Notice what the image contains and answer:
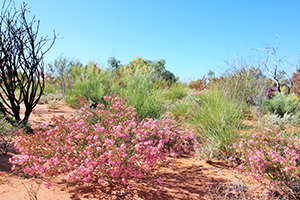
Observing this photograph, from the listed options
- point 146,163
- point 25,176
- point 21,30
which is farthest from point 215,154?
point 21,30

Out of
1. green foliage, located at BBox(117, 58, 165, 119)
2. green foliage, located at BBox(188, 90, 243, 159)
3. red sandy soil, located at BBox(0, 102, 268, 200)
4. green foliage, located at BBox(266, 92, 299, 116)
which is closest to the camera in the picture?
red sandy soil, located at BBox(0, 102, 268, 200)

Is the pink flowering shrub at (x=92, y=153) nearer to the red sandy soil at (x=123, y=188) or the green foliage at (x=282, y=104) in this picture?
the red sandy soil at (x=123, y=188)

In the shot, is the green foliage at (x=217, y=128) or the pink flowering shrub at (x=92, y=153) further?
the green foliage at (x=217, y=128)

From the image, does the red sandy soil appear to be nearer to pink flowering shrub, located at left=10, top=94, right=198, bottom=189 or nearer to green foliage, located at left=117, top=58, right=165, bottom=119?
pink flowering shrub, located at left=10, top=94, right=198, bottom=189

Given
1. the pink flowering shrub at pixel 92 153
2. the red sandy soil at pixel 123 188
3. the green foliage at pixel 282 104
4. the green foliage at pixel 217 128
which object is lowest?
the red sandy soil at pixel 123 188

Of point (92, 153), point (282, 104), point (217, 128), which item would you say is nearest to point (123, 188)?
point (92, 153)

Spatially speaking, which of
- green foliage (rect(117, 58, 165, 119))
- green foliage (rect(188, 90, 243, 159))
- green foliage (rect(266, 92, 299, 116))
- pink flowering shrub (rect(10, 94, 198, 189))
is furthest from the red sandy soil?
green foliage (rect(266, 92, 299, 116))

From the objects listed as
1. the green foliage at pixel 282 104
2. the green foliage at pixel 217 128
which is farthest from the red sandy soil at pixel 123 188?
the green foliage at pixel 282 104

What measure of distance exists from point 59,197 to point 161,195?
1208 millimetres

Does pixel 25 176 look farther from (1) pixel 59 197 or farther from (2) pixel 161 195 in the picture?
(2) pixel 161 195

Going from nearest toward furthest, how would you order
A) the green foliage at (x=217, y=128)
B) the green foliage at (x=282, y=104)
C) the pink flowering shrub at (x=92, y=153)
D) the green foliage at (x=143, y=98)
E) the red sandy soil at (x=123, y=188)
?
the pink flowering shrub at (x=92, y=153)
the red sandy soil at (x=123, y=188)
the green foliage at (x=217, y=128)
the green foliage at (x=143, y=98)
the green foliage at (x=282, y=104)

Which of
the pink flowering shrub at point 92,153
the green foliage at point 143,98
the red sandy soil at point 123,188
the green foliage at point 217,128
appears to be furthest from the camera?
the green foliage at point 143,98

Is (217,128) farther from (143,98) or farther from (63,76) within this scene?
(63,76)

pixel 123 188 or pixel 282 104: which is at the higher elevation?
pixel 282 104
